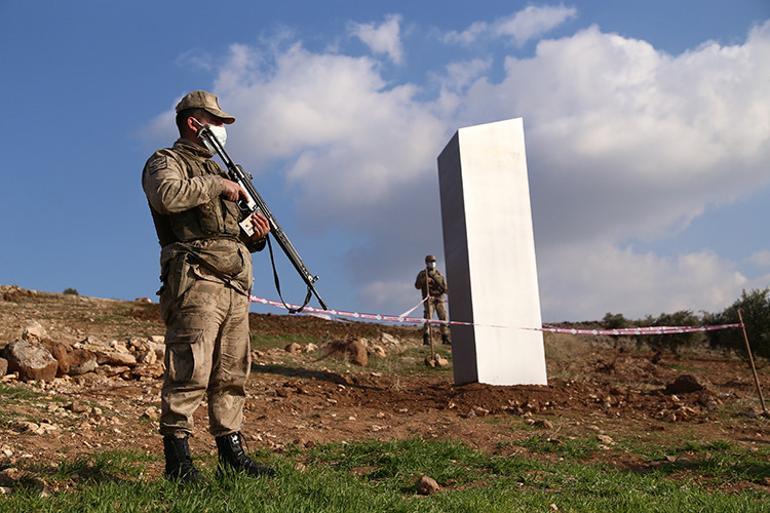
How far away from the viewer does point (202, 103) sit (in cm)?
446

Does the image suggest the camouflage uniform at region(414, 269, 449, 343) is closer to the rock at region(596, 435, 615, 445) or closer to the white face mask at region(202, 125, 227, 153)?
the rock at region(596, 435, 615, 445)

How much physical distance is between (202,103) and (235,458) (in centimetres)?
207

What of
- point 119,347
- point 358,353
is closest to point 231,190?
point 119,347

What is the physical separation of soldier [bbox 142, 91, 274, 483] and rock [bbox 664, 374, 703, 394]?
791 centimetres

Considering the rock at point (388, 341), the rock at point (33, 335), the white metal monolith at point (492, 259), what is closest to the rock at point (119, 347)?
the rock at point (33, 335)

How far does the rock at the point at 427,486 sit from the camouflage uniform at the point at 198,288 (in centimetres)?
121

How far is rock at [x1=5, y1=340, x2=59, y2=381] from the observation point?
872 centimetres

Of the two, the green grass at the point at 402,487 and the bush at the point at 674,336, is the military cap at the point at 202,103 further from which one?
the bush at the point at 674,336

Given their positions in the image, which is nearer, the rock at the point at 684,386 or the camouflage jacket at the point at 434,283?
the rock at the point at 684,386

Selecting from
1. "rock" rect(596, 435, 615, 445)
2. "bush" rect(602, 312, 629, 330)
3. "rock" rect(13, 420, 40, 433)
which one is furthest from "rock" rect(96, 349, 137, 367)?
"bush" rect(602, 312, 629, 330)

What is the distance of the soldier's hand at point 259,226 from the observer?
4523 millimetres

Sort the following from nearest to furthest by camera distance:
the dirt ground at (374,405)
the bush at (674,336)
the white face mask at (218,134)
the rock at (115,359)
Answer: the white face mask at (218,134)
the dirt ground at (374,405)
the rock at (115,359)
the bush at (674,336)

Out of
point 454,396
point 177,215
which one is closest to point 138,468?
point 177,215

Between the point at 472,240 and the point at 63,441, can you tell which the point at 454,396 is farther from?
the point at 63,441
